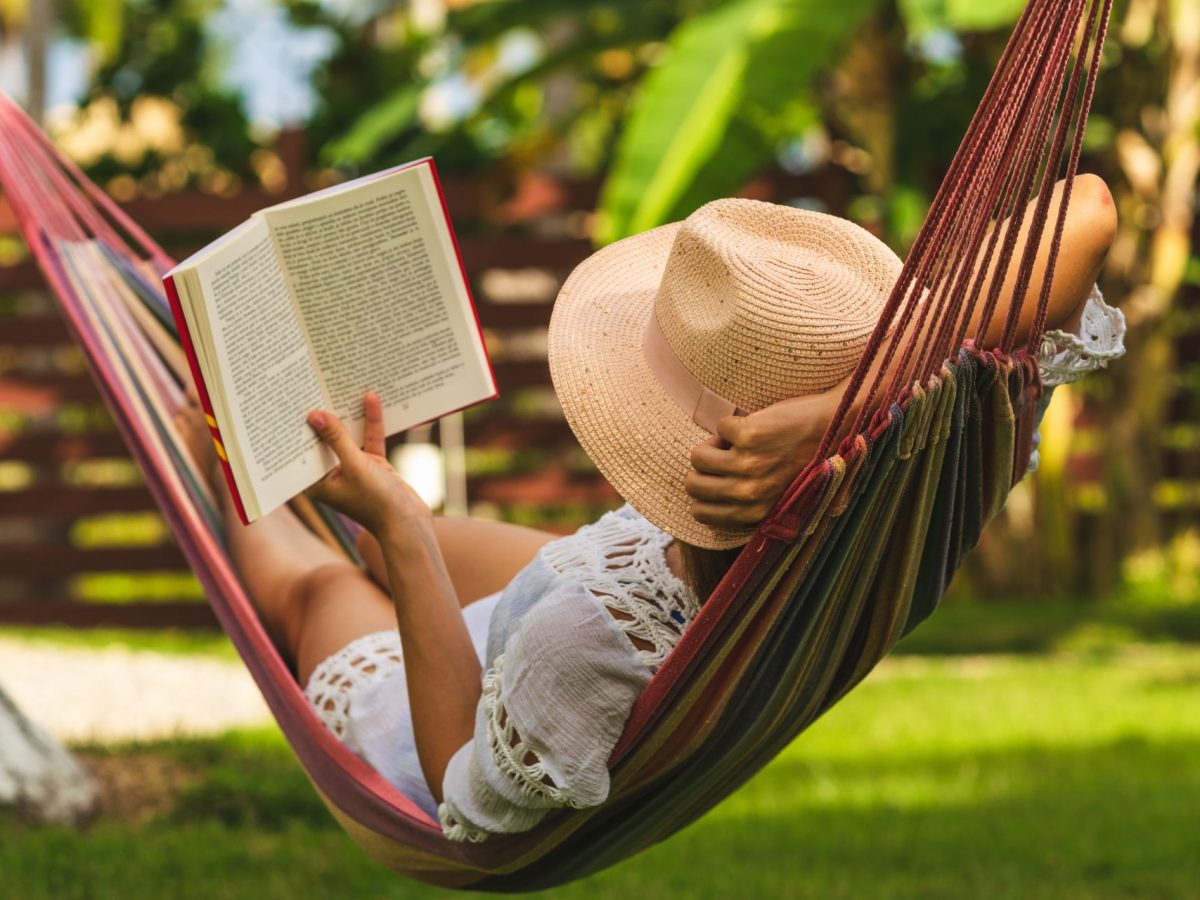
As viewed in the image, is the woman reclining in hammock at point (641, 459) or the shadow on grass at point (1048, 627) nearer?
the woman reclining in hammock at point (641, 459)

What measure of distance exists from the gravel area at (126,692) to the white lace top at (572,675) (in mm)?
2140

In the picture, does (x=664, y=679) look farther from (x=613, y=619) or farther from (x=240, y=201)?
(x=240, y=201)

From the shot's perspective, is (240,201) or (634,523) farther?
(240,201)

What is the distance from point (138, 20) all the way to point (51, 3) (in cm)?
52

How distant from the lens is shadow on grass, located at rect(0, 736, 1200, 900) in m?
2.51

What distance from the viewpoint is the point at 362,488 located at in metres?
1.62

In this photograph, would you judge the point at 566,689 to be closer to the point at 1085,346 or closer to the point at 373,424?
the point at 373,424

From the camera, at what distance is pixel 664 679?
4.74 ft

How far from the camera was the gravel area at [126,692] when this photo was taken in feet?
13.6

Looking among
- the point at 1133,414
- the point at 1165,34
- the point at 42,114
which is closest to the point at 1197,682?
the point at 1133,414

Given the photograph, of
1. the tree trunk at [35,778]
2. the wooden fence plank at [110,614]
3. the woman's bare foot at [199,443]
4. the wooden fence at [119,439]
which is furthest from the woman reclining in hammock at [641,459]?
the wooden fence plank at [110,614]

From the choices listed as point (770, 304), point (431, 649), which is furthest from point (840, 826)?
point (770, 304)

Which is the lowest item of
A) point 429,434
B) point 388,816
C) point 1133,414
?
point 1133,414

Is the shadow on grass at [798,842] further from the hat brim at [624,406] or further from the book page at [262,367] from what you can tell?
the hat brim at [624,406]
